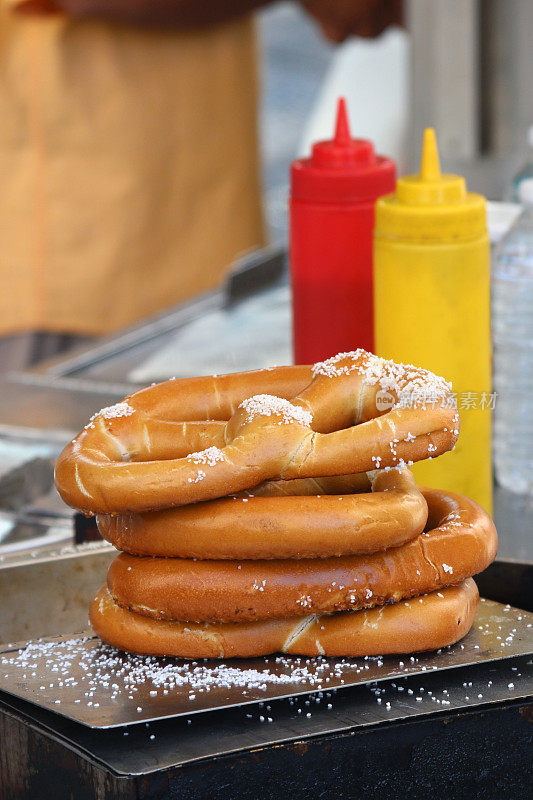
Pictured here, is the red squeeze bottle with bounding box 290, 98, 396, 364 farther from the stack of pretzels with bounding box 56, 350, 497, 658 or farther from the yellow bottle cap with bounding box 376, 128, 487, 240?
the stack of pretzels with bounding box 56, 350, 497, 658

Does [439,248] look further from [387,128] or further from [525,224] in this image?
[387,128]

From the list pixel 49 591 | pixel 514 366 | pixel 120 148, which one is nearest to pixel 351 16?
pixel 120 148

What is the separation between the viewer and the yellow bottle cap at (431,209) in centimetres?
94

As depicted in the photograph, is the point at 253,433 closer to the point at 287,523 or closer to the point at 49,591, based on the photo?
the point at 287,523

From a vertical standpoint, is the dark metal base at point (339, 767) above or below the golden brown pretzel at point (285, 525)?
below

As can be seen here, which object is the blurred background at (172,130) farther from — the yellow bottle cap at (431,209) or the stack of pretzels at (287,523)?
the stack of pretzels at (287,523)

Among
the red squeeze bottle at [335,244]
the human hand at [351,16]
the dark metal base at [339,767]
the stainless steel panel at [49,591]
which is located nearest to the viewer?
the dark metal base at [339,767]

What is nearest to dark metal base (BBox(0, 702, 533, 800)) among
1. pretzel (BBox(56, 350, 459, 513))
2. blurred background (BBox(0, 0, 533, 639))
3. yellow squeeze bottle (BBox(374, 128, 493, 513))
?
pretzel (BBox(56, 350, 459, 513))

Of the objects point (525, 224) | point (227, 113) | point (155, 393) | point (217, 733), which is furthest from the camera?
point (227, 113)

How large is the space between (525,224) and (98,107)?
1.36 metres

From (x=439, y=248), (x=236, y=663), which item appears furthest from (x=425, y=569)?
(x=439, y=248)

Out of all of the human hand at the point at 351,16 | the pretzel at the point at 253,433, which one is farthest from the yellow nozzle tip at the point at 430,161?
the human hand at the point at 351,16

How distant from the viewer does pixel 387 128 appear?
8.66 feet

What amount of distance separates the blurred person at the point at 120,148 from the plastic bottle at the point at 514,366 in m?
1.28
